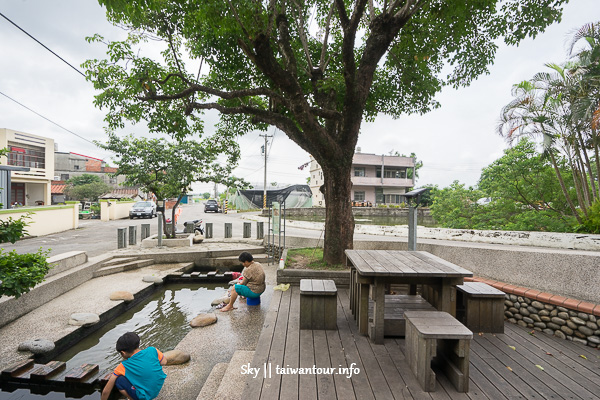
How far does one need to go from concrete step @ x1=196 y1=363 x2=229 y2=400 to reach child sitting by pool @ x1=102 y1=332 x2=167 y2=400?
18.0 inches

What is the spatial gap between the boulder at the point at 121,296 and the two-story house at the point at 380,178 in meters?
31.3

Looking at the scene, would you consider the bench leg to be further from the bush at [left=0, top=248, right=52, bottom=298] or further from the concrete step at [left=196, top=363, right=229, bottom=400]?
the bush at [left=0, top=248, right=52, bottom=298]

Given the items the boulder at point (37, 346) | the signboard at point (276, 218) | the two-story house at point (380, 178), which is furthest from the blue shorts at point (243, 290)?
the two-story house at point (380, 178)

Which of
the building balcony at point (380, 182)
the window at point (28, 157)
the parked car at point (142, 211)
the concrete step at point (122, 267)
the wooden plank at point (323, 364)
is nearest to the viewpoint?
the wooden plank at point (323, 364)

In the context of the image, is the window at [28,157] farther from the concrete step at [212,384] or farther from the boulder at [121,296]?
the concrete step at [212,384]

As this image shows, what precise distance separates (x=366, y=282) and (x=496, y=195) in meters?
7.06

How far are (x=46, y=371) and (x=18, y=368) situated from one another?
31cm

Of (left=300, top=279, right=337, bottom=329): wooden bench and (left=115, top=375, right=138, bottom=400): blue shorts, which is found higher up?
(left=300, top=279, right=337, bottom=329): wooden bench

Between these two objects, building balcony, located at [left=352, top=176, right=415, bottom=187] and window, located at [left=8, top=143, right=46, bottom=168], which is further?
building balcony, located at [left=352, top=176, right=415, bottom=187]

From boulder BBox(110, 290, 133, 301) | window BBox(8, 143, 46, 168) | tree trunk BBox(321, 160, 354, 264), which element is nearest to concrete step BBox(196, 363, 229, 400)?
tree trunk BBox(321, 160, 354, 264)

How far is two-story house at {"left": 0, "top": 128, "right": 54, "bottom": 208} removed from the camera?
22969 millimetres

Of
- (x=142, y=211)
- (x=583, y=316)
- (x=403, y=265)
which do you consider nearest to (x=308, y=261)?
(x=403, y=265)

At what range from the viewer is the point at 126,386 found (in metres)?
2.77

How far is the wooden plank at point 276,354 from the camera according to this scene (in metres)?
2.41
